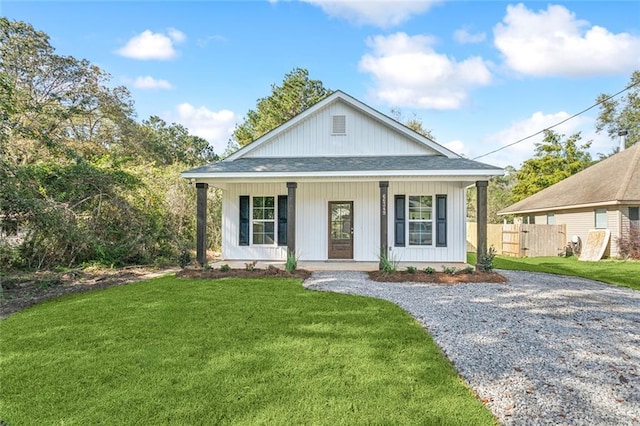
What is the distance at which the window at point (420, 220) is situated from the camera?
37.5ft

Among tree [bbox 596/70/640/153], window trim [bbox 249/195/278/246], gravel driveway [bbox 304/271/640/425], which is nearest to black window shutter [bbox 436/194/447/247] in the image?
gravel driveway [bbox 304/271/640/425]

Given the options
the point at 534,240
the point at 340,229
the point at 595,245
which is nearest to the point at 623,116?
the point at 534,240

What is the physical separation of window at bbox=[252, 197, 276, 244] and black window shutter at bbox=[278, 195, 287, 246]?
0.21m

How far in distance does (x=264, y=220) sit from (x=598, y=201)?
1471 centimetres

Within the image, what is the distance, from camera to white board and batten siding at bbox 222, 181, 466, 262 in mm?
11344

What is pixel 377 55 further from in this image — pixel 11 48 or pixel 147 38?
pixel 11 48

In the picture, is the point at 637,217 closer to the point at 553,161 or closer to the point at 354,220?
the point at 553,161

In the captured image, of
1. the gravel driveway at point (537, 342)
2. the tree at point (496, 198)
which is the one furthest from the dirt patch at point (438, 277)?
the tree at point (496, 198)

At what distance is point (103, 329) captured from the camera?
4793mm

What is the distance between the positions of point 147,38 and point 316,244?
8885 millimetres

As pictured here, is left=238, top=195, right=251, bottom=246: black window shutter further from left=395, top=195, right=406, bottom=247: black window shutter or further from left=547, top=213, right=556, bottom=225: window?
left=547, top=213, right=556, bottom=225: window

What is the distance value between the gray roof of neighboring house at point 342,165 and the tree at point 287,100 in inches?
659

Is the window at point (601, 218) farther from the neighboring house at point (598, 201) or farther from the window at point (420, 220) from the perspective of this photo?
the window at point (420, 220)

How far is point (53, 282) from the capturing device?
8312 mm
